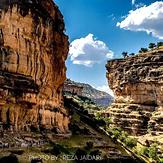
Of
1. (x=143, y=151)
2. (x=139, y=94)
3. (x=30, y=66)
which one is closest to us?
(x=30, y=66)

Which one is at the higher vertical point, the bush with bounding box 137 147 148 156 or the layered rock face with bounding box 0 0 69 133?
the layered rock face with bounding box 0 0 69 133

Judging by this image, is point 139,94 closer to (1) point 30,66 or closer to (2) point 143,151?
(2) point 143,151

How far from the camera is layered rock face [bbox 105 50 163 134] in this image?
121938 millimetres

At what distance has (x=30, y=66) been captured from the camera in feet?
218

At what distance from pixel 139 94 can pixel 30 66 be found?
7175 centimetres

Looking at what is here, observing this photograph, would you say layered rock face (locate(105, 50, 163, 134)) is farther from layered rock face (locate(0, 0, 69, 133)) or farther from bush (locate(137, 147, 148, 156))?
layered rock face (locate(0, 0, 69, 133))

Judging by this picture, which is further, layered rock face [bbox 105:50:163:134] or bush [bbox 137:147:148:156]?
layered rock face [bbox 105:50:163:134]

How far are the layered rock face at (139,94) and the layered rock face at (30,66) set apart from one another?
151 ft

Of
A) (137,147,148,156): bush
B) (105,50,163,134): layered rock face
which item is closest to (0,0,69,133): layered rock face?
(137,147,148,156): bush

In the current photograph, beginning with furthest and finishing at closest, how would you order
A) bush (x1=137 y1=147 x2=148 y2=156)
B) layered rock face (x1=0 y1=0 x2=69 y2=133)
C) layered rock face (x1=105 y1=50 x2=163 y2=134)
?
layered rock face (x1=105 y1=50 x2=163 y2=134)
bush (x1=137 y1=147 x2=148 y2=156)
layered rock face (x1=0 y1=0 x2=69 y2=133)

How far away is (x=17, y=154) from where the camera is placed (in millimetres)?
55250

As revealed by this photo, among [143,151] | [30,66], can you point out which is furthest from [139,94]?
[30,66]

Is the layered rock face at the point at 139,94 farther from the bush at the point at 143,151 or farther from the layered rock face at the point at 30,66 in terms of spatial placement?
the layered rock face at the point at 30,66

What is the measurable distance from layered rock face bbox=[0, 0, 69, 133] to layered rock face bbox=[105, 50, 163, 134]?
151 ft
